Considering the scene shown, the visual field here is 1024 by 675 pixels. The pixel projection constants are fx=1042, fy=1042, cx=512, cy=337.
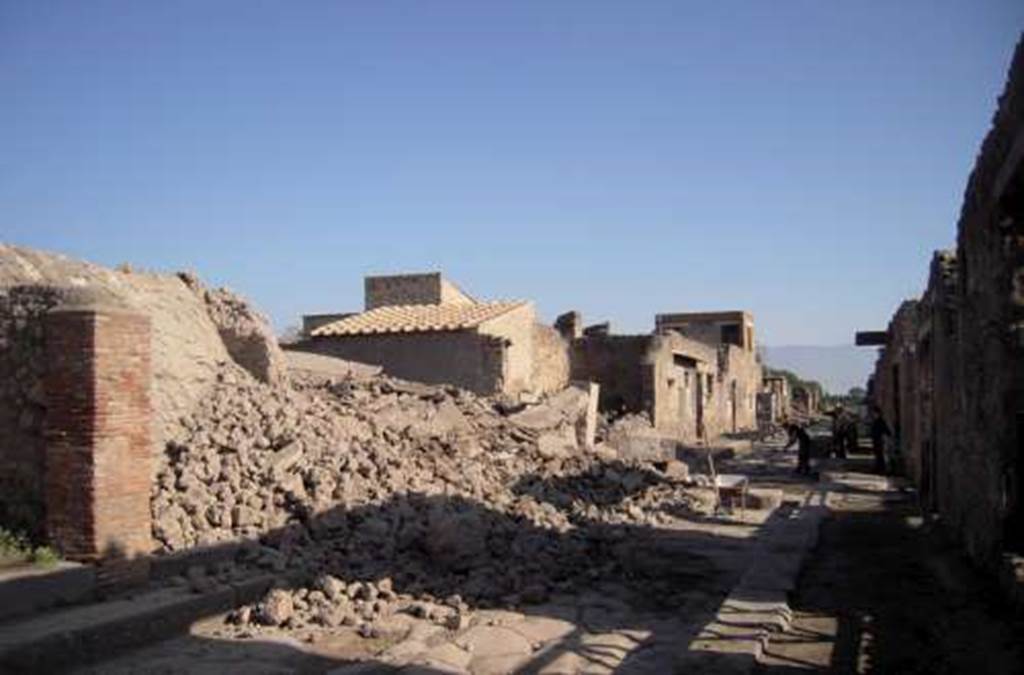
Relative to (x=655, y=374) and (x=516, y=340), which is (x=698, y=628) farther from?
(x=655, y=374)

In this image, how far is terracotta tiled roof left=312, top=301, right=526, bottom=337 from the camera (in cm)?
1948

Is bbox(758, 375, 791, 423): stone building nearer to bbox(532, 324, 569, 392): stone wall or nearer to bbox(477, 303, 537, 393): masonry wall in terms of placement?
bbox(532, 324, 569, 392): stone wall

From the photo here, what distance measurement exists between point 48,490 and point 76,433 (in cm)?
51

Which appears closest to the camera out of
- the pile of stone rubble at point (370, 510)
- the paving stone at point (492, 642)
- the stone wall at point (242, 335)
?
the paving stone at point (492, 642)

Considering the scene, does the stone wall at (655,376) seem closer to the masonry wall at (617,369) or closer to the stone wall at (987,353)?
the masonry wall at (617,369)

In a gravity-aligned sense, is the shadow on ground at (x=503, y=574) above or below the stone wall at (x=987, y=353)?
below

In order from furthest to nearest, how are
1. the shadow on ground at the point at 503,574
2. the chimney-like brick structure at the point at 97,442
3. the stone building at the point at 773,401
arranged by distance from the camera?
1. the stone building at the point at 773,401
2. the chimney-like brick structure at the point at 97,442
3. the shadow on ground at the point at 503,574

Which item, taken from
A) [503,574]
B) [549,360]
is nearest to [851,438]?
[549,360]

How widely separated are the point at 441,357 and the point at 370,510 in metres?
8.88

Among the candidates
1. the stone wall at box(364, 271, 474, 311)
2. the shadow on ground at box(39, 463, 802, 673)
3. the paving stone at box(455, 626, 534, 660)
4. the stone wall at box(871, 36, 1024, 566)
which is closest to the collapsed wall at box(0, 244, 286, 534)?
the shadow on ground at box(39, 463, 802, 673)

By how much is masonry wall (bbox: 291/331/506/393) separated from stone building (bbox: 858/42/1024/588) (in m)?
7.96

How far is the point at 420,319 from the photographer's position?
20.4 metres

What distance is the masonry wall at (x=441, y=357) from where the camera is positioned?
19.2 metres

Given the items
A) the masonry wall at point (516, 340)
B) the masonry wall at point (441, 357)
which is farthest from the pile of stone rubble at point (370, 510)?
the masonry wall at point (516, 340)
